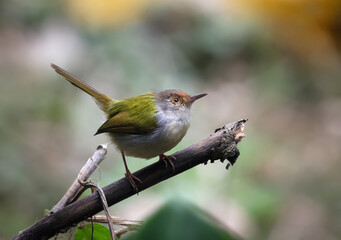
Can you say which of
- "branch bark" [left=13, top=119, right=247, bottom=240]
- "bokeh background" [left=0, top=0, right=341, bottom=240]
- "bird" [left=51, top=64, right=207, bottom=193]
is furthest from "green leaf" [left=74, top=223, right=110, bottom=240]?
"bokeh background" [left=0, top=0, right=341, bottom=240]

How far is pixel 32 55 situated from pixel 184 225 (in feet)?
22.3

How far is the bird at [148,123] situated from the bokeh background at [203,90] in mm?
750

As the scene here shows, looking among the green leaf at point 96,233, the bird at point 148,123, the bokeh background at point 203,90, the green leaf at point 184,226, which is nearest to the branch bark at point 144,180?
the green leaf at point 96,233

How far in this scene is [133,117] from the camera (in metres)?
2.53

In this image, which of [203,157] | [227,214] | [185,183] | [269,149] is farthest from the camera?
[269,149]

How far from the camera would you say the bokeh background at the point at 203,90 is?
4223mm

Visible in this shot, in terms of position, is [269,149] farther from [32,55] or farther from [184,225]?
[184,225]

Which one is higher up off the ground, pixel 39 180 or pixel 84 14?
pixel 84 14

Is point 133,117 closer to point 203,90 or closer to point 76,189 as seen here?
point 76,189

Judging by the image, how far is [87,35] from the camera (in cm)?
673

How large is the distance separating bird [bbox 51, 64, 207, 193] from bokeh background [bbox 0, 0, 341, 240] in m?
0.75

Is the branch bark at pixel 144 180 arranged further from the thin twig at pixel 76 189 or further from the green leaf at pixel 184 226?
the green leaf at pixel 184 226

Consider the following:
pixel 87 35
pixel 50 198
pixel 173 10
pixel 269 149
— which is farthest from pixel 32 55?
pixel 269 149

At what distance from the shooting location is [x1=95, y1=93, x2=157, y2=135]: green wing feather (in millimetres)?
2467
